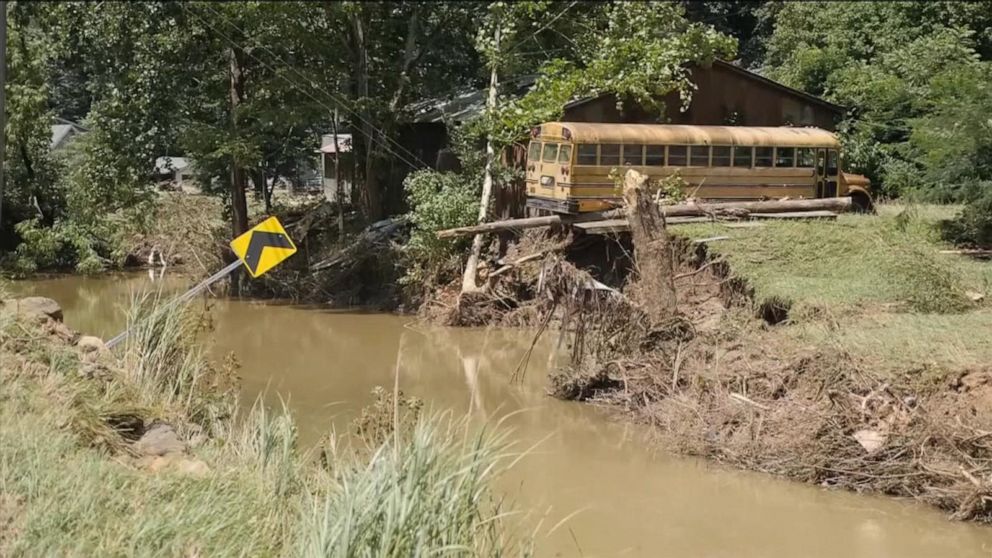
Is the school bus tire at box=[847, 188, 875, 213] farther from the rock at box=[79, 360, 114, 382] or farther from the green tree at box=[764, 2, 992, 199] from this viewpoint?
the rock at box=[79, 360, 114, 382]

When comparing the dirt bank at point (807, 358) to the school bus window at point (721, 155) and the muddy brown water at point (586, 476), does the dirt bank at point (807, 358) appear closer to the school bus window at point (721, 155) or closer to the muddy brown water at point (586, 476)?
the muddy brown water at point (586, 476)

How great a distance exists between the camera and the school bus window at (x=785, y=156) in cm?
2011

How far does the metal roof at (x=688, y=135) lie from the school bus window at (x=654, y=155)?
0.09 meters

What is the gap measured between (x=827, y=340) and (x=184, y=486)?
24.1 feet

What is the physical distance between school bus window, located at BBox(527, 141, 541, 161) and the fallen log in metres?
1.19

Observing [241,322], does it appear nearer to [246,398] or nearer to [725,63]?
[246,398]

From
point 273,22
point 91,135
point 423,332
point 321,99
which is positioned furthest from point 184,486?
point 91,135

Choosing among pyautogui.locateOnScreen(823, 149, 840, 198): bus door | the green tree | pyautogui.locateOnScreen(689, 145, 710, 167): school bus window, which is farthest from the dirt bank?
the green tree

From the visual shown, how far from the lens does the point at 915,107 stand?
20.4m

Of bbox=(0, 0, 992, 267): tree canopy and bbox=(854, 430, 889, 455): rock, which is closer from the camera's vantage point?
bbox=(854, 430, 889, 455): rock

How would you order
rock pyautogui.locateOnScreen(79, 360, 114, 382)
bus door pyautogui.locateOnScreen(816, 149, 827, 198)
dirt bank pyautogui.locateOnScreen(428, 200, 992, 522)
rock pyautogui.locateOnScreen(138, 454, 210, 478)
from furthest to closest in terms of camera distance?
1. bus door pyautogui.locateOnScreen(816, 149, 827, 198)
2. dirt bank pyautogui.locateOnScreen(428, 200, 992, 522)
3. rock pyautogui.locateOnScreen(79, 360, 114, 382)
4. rock pyautogui.locateOnScreen(138, 454, 210, 478)

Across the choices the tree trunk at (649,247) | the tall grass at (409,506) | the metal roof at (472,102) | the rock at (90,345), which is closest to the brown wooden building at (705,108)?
the metal roof at (472,102)

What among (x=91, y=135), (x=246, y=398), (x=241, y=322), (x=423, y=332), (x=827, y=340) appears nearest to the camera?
(x=827, y=340)

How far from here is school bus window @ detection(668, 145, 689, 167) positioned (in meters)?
19.2
